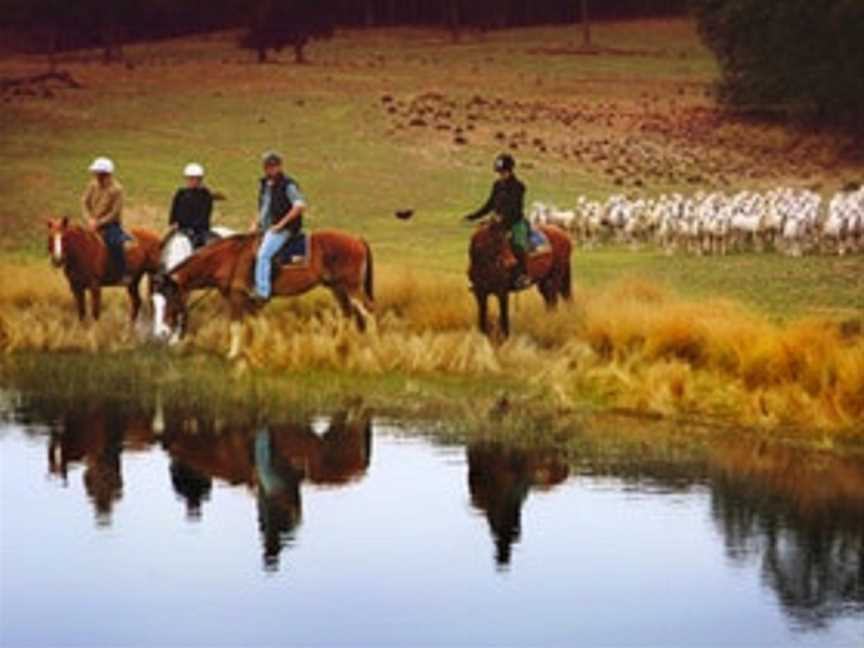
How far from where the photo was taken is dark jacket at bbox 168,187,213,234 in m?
25.4

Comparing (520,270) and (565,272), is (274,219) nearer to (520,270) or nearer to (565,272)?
(520,270)

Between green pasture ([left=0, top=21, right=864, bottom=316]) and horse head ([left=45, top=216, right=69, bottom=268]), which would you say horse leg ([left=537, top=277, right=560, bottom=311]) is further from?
horse head ([left=45, top=216, right=69, bottom=268])

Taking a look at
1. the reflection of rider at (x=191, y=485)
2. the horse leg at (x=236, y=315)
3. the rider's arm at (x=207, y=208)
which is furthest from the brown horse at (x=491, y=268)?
the reflection of rider at (x=191, y=485)

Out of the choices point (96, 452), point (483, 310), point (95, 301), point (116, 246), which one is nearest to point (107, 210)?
point (116, 246)

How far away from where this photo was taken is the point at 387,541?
17172 mm

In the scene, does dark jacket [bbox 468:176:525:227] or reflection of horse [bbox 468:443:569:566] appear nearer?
reflection of horse [bbox 468:443:569:566]

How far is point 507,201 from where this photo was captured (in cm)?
2498

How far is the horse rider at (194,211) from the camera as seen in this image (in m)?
25.4

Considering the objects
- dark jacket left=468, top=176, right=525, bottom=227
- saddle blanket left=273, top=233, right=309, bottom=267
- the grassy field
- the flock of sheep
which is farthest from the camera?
the flock of sheep

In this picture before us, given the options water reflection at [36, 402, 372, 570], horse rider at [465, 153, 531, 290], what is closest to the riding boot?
horse rider at [465, 153, 531, 290]

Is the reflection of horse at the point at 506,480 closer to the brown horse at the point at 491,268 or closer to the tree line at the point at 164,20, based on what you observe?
the brown horse at the point at 491,268

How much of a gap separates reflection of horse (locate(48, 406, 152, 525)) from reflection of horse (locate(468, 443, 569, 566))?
8.07ft

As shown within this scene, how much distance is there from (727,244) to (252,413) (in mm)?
16960

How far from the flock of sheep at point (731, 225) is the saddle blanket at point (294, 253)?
499 inches
